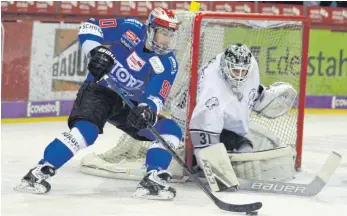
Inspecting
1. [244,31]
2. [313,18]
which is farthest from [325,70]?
[244,31]

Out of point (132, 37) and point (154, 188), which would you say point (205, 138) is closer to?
point (154, 188)

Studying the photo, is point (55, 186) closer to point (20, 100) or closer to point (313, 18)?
point (20, 100)

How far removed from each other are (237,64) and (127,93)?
545 mm

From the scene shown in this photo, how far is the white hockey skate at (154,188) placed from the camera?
4699 millimetres

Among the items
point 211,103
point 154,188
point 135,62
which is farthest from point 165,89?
point 154,188

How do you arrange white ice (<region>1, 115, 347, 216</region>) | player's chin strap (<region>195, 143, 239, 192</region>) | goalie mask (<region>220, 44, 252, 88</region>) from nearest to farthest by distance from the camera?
white ice (<region>1, 115, 347, 216</region>)
player's chin strap (<region>195, 143, 239, 192</region>)
goalie mask (<region>220, 44, 252, 88</region>)

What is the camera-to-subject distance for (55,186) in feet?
16.3

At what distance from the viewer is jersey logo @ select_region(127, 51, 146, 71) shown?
196 inches

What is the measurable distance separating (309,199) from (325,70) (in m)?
4.04

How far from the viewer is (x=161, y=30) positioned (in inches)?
190

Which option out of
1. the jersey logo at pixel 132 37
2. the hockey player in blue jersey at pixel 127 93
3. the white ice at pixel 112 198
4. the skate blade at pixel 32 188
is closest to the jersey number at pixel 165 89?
the hockey player in blue jersey at pixel 127 93

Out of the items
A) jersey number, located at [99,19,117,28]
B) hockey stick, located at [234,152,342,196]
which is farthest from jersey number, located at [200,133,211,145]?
jersey number, located at [99,19,117,28]

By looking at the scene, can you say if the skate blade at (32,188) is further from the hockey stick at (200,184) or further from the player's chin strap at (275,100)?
the player's chin strap at (275,100)

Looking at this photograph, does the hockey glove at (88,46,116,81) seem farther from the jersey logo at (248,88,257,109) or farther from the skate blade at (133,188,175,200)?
the jersey logo at (248,88,257,109)
